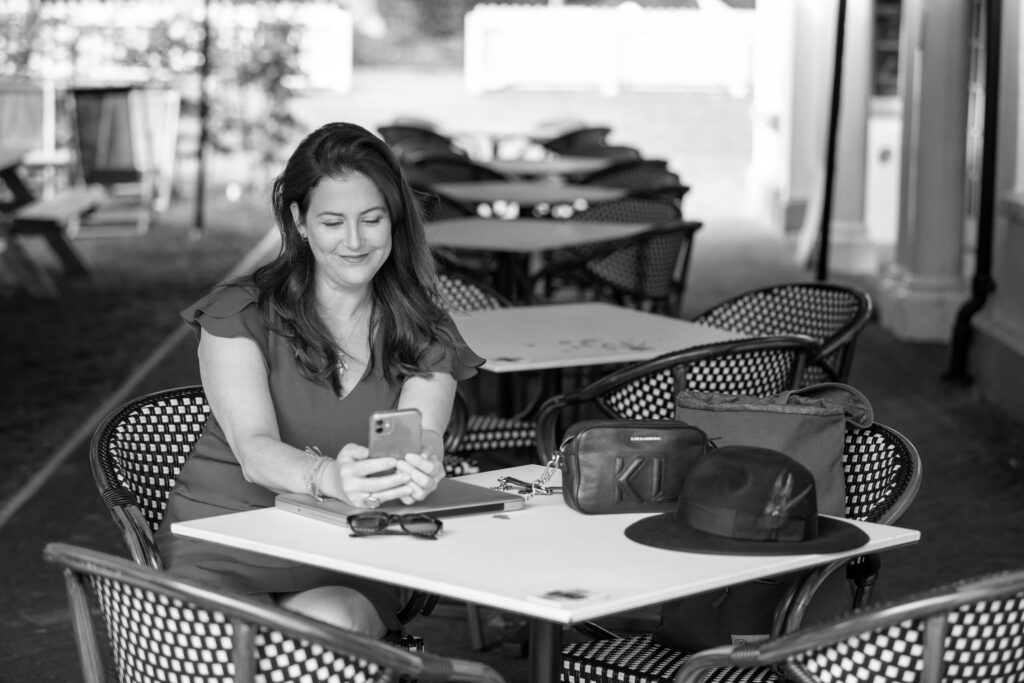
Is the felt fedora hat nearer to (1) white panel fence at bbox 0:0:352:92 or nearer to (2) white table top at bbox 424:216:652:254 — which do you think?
(2) white table top at bbox 424:216:652:254

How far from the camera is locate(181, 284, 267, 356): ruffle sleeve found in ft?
9.07

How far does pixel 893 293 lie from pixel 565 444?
6304 millimetres

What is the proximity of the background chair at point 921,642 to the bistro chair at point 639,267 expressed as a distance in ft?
15.0

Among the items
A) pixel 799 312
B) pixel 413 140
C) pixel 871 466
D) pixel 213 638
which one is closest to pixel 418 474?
pixel 213 638

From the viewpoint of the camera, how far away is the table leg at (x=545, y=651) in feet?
7.99

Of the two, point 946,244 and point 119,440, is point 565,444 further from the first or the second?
point 946,244

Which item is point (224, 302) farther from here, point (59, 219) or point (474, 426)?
point (59, 219)

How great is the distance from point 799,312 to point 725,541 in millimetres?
2494

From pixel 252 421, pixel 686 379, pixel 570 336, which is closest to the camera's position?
pixel 252 421

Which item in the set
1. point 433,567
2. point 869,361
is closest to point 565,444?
point 433,567

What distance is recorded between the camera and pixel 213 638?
2.12m

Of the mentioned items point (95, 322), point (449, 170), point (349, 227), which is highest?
Answer: point (349, 227)

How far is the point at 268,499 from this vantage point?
275cm

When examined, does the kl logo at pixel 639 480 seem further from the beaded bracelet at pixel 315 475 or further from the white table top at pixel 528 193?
the white table top at pixel 528 193
